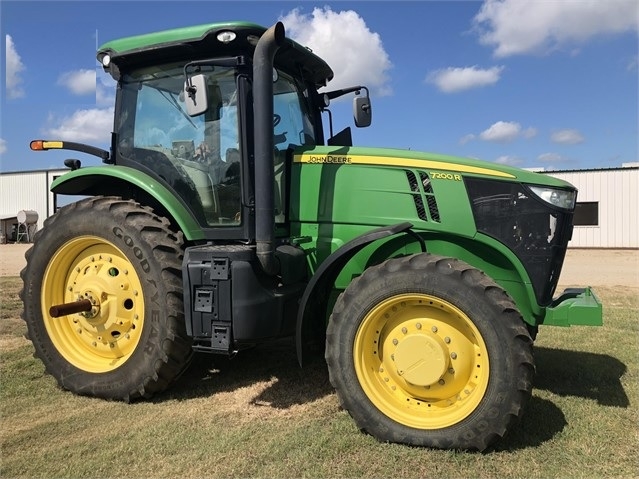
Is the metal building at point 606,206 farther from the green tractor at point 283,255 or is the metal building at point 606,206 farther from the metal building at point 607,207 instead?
the green tractor at point 283,255

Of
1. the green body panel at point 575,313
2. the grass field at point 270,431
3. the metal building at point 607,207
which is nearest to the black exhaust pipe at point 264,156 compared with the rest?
the grass field at point 270,431

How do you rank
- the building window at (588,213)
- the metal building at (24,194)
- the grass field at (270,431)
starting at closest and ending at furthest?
the grass field at (270,431) < the building window at (588,213) < the metal building at (24,194)

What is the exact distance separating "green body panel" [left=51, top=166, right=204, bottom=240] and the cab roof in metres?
0.91

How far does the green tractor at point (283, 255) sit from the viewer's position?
10.6 ft

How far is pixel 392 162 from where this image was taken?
12.6 ft

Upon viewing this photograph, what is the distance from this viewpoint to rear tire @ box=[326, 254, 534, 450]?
119 inches

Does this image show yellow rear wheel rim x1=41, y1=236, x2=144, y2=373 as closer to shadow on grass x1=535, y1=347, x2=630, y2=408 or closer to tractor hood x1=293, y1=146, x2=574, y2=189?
tractor hood x1=293, y1=146, x2=574, y2=189

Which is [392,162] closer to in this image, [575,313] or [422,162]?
[422,162]

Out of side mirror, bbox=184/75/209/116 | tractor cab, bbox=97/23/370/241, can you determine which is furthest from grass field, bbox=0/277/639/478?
side mirror, bbox=184/75/209/116

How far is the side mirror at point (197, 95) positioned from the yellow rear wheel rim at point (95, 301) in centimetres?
128

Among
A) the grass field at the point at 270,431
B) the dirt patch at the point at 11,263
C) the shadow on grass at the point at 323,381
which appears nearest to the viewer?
the grass field at the point at 270,431

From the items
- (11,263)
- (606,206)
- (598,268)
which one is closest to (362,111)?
(598,268)

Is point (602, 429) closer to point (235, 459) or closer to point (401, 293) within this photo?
point (401, 293)

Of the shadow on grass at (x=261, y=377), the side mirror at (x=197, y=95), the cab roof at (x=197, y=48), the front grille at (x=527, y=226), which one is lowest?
the shadow on grass at (x=261, y=377)
